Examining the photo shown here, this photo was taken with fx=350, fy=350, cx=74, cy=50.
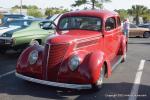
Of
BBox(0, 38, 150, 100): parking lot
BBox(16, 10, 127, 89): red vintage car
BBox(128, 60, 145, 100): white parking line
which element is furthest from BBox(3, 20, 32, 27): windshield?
BBox(16, 10, 127, 89): red vintage car

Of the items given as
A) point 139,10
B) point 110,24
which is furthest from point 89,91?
point 139,10

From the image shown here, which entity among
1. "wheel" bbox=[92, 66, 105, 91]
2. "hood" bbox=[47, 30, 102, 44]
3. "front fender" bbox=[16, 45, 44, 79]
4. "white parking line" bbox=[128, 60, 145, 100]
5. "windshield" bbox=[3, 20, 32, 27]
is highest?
"windshield" bbox=[3, 20, 32, 27]

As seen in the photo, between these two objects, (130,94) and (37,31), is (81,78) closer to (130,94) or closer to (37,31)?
(130,94)

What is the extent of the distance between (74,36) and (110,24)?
2.20 meters

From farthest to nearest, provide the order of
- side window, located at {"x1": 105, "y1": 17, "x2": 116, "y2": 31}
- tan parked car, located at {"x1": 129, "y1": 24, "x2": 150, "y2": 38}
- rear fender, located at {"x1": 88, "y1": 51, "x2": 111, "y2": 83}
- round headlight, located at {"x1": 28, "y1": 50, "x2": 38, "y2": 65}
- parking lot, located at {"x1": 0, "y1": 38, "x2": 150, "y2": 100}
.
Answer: tan parked car, located at {"x1": 129, "y1": 24, "x2": 150, "y2": 38} < side window, located at {"x1": 105, "y1": 17, "x2": 116, "y2": 31} < round headlight, located at {"x1": 28, "y1": 50, "x2": 38, "y2": 65} < rear fender, located at {"x1": 88, "y1": 51, "x2": 111, "y2": 83} < parking lot, located at {"x1": 0, "y1": 38, "x2": 150, "y2": 100}

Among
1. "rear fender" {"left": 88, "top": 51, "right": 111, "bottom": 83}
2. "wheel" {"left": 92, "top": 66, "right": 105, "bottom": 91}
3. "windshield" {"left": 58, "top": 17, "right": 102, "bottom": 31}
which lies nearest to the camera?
"rear fender" {"left": 88, "top": 51, "right": 111, "bottom": 83}

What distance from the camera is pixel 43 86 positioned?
26.9ft

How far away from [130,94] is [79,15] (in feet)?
10.1

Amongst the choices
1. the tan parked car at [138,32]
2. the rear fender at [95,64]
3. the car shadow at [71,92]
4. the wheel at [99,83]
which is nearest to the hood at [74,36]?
the rear fender at [95,64]

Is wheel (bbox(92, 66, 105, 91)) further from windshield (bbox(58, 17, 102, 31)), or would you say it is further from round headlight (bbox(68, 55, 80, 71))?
windshield (bbox(58, 17, 102, 31))

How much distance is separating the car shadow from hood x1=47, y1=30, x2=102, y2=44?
111 cm

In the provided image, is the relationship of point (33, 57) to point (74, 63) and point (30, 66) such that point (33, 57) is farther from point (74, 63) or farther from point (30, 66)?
point (74, 63)

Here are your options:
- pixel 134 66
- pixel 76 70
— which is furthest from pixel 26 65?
pixel 134 66

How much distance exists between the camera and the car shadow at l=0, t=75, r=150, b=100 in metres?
7.35
